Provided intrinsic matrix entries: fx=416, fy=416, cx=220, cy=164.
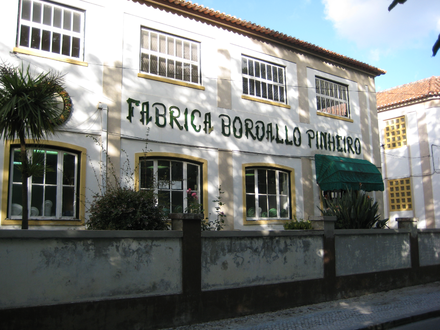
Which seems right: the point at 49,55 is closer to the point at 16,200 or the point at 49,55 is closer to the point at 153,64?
the point at 153,64

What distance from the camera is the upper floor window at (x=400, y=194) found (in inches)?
918

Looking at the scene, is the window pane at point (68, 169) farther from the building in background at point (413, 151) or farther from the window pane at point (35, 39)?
the building in background at point (413, 151)

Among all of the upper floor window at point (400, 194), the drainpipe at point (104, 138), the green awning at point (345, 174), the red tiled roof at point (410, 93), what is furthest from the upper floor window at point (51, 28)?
the upper floor window at point (400, 194)

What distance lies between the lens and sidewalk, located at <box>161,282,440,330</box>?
681 centimetres

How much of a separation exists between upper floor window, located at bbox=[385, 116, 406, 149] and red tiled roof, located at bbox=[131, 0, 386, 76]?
8911mm

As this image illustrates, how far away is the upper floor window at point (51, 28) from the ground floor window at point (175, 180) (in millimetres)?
3198

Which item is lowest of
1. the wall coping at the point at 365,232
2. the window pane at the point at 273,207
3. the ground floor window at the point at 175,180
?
the wall coping at the point at 365,232

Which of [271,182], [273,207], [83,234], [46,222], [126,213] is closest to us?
[83,234]

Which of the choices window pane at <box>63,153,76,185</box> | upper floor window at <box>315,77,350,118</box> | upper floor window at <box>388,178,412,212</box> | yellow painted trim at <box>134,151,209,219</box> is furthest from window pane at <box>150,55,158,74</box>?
upper floor window at <box>388,178,412,212</box>

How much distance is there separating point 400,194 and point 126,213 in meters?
20.5

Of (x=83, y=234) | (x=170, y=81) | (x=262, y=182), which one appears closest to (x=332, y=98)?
(x=262, y=182)

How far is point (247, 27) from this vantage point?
1279 cm

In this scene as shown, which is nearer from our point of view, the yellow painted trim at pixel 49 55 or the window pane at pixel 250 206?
the yellow painted trim at pixel 49 55

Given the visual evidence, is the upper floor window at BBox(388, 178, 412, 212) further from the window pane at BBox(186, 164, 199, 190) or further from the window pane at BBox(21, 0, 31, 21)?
the window pane at BBox(21, 0, 31, 21)
